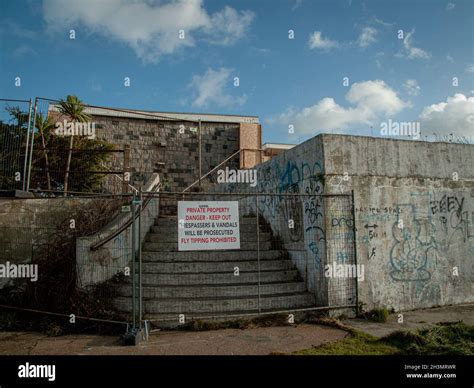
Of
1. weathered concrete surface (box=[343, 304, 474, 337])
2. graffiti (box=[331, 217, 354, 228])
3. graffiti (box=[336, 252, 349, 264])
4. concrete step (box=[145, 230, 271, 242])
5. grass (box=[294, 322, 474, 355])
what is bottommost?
weathered concrete surface (box=[343, 304, 474, 337])

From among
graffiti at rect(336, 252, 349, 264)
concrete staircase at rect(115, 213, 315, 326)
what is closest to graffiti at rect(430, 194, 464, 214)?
graffiti at rect(336, 252, 349, 264)

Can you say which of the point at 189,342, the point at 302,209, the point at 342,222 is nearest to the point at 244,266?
the point at 302,209

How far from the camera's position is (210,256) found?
27.0ft

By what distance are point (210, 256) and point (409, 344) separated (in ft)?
13.7

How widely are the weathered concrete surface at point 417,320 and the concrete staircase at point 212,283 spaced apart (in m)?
1.13

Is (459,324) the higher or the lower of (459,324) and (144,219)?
the lower

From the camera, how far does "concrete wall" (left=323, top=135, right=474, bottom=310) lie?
7.66m

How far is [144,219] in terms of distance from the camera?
9.15 metres

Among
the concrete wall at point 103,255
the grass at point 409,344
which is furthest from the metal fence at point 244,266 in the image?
the grass at point 409,344

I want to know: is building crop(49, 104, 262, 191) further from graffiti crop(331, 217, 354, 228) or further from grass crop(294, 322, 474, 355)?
grass crop(294, 322, 474, 355)

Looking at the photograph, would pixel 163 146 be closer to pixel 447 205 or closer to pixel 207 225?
pixel 207 225
